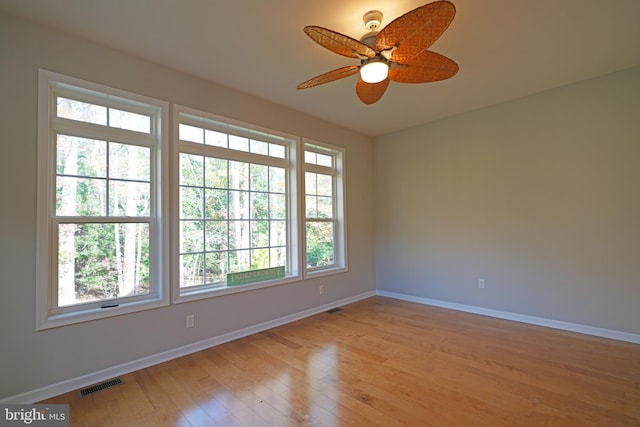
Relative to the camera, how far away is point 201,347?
295 cm

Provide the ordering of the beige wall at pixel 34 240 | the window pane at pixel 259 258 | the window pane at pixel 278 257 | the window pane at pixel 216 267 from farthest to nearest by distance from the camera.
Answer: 1. the window pane at pixel 278 257
2. the window pane at pixel 259 258
3. the window pane at pixel 216 267
4. the beige wall at pixel 34 240

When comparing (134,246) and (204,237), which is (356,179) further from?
(134,246)

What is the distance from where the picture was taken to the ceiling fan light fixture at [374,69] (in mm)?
1983

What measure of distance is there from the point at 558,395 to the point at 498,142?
2.86m

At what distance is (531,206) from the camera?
3.58 meters

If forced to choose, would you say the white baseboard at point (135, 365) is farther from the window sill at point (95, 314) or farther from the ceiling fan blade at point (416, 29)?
the ceiling fan blade at point (416, 29)

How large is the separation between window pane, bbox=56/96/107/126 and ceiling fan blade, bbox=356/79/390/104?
2155mm

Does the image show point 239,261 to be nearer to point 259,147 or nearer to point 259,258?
point 259,258

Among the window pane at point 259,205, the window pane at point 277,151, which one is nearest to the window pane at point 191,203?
the window pane at point 259,205

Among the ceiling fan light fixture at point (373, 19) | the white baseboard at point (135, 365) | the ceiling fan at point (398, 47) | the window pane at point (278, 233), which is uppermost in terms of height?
the ceiling fan light fixture at point (373, 19)

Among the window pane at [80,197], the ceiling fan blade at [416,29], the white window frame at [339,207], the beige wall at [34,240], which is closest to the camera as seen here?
the ceiling fan blade at [416,29]

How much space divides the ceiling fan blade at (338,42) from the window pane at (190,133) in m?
1.80

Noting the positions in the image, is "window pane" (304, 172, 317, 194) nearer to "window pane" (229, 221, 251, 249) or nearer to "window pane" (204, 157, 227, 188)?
"window pane" (229, 221, 251, 249)

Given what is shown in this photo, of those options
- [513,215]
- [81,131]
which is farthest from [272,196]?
[513,215]
